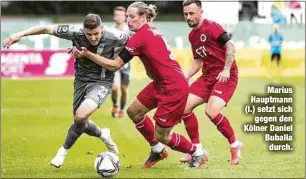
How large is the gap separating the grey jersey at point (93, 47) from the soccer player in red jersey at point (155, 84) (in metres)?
0.47

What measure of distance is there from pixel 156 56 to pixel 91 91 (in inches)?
41.3

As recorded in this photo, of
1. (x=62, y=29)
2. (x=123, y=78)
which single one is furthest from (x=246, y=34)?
(x=62, y=29)

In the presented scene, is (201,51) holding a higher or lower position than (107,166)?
higher

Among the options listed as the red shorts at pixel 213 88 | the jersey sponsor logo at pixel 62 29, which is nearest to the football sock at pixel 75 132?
the jersey sponsor logo at pixel 62 29

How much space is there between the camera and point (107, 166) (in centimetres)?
927

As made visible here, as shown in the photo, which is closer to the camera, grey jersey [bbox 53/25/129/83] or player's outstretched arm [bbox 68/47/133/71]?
player's outstretched arm [bbox 68/47/133/71]

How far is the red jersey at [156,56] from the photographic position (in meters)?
9.25

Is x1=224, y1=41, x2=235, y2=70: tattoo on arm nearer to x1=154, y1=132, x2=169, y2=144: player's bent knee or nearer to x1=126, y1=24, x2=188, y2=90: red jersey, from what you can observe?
x1=126, y1=24, x2=188, y2=90: red jersey

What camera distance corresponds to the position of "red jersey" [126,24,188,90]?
9.25 meters

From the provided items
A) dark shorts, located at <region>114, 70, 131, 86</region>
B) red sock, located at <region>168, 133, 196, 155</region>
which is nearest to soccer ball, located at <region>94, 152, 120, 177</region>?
red sock, located at <region>168, 133, 196, 155</region>

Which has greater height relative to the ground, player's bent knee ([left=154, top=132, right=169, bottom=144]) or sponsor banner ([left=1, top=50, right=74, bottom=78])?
player's bent knee ([left=154, top=132, right=169, bottom=144])

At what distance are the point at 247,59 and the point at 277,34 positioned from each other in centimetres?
167

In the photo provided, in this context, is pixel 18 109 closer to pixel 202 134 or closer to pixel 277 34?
pixel 202 134

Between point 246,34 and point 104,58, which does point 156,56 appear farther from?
point 246,34
